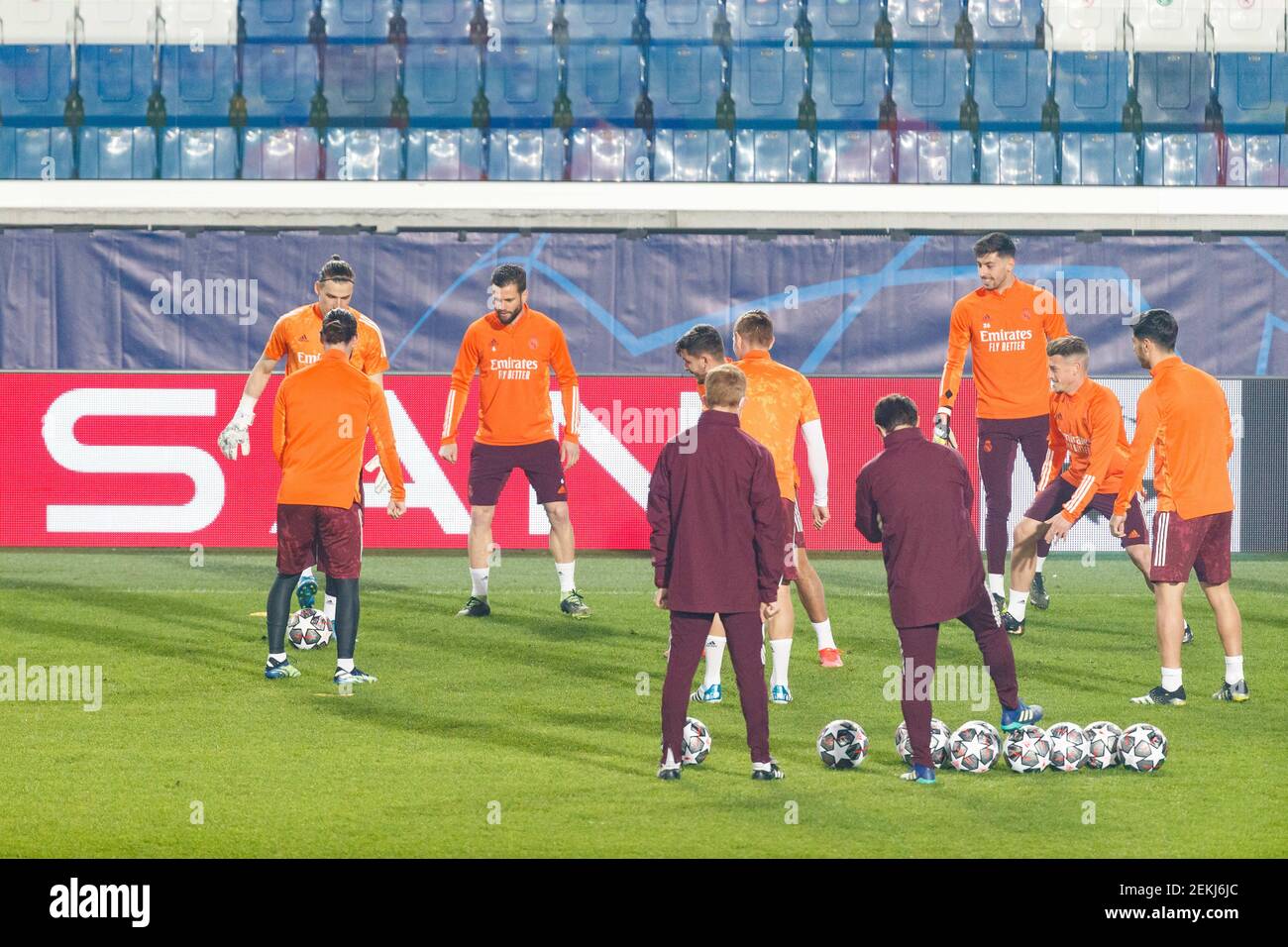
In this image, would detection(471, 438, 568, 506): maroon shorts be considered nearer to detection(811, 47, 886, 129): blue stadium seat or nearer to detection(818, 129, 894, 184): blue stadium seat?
detection(818, 129, 894, 184): blue stadium seat

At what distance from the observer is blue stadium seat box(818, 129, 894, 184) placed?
2067cm

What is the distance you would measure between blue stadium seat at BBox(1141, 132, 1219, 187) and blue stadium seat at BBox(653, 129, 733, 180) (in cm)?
513

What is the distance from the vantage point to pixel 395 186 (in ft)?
65.8

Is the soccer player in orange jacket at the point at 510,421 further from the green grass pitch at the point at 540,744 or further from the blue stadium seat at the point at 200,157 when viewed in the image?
the blue stadium seat at the point at 200,157

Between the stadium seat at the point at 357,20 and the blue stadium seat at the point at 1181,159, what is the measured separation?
9.75 m

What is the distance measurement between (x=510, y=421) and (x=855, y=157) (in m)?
9.98

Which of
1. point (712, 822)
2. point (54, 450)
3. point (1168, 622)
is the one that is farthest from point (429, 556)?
point (712, 822)

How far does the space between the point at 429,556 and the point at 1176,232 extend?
8955 millimetres

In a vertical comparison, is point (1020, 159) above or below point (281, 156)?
below

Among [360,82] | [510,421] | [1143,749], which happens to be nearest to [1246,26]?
[360,82]

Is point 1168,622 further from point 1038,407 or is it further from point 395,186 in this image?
point 395,186

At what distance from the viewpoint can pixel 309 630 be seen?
1083 cm

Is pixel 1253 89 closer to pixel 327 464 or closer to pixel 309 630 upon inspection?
pixel 309 630

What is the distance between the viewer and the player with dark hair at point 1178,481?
8812 mm
